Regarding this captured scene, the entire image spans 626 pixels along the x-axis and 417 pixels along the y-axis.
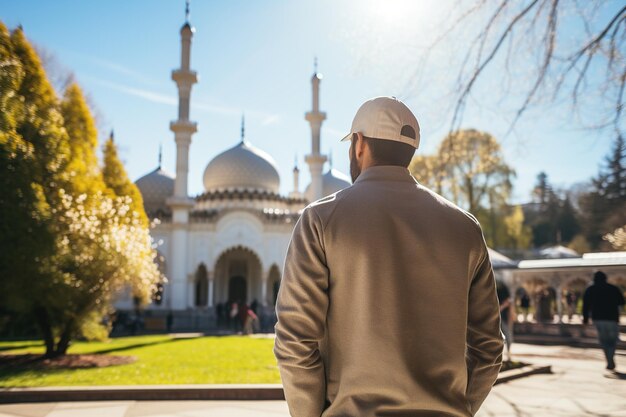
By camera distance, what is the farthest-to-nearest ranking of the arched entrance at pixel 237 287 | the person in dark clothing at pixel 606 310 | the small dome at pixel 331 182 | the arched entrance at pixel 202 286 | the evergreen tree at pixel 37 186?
1. the small dome at pixel 331 182
2. the arched entrance at pixel 237 287
3. the arched entrance at pixel 202 286
4. the evergreen tree at pixel 37 186
5. the person in dark clothing at pixel 606 310

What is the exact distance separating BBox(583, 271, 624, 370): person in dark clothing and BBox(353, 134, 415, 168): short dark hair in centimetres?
886

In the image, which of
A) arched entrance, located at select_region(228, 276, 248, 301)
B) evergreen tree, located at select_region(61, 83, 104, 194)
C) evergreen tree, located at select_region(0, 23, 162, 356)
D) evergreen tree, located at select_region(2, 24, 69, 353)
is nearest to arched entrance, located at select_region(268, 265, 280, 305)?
arched entrance, located at select_region(228, 276, 248, 301)

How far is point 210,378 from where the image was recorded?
8227 mm

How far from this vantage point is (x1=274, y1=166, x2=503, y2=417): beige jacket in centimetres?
170

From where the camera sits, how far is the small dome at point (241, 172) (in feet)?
123

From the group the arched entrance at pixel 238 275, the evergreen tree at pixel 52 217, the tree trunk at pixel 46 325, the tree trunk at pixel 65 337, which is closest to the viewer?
the evergreen tree at pixel 52 217

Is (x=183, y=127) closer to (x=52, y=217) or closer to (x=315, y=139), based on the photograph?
(x=315, y=139)

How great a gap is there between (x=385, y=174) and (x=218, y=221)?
104 ft

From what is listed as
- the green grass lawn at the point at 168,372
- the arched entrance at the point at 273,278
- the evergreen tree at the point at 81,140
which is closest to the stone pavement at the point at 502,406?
the green grass lawn at the point at 168,372

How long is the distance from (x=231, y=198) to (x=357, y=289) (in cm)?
3508

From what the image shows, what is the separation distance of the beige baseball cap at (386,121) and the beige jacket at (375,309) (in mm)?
208

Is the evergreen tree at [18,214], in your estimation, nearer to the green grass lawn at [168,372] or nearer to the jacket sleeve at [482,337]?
the green grass lawn at [168,372]

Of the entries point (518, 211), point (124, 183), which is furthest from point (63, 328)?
point (518, 211)

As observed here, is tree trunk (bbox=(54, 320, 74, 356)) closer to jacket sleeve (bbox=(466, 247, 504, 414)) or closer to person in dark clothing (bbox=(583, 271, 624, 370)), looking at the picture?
person in dark clothing (bbox=(583, 271, 624, 370))
